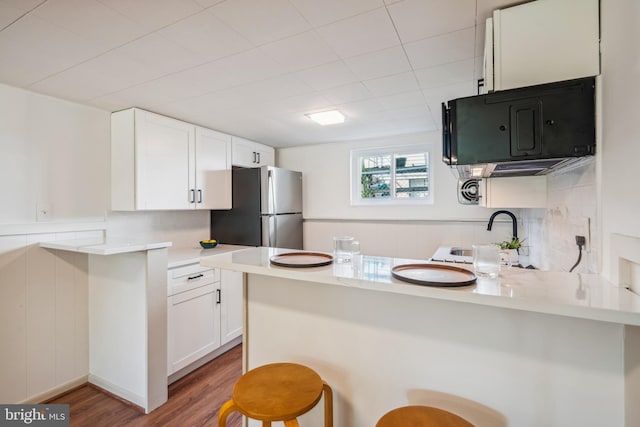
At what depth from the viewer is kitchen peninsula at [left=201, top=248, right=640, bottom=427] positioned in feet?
2.67

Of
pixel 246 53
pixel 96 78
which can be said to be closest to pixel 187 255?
pixel 96 78

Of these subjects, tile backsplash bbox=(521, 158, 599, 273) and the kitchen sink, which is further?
the kitchen sink

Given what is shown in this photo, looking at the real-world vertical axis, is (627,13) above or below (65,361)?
above

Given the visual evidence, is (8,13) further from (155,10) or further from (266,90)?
(266,90)

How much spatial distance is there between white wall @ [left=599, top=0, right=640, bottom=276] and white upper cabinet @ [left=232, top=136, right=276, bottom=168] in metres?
3.07

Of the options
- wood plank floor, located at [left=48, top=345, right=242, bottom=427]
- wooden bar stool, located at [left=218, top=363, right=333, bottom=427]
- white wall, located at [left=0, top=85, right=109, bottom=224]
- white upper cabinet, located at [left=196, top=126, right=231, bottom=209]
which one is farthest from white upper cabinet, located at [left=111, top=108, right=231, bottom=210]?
wooden bar stool, located at [left=218, top=363, right=333, bottom=427]

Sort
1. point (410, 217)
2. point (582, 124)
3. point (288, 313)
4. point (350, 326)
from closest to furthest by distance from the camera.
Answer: point (582, 124)
point (350, 326)
point (288, 313)
point (410, 217)

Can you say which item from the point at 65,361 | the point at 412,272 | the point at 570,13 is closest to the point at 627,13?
the point at 570,13

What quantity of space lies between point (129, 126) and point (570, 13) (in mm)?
2819

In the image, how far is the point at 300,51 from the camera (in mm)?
1586

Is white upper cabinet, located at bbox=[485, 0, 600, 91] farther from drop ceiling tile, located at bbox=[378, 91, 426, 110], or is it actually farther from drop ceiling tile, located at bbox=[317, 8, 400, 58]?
drop ceiling tile, located at bbox=[378, 91, 426, 110]

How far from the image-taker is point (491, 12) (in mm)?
1258

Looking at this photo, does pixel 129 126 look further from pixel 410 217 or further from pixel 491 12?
pixel 410 217

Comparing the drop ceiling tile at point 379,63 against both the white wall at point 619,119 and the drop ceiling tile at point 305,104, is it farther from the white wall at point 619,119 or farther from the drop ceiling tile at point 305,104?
the white wall at point 619,119
